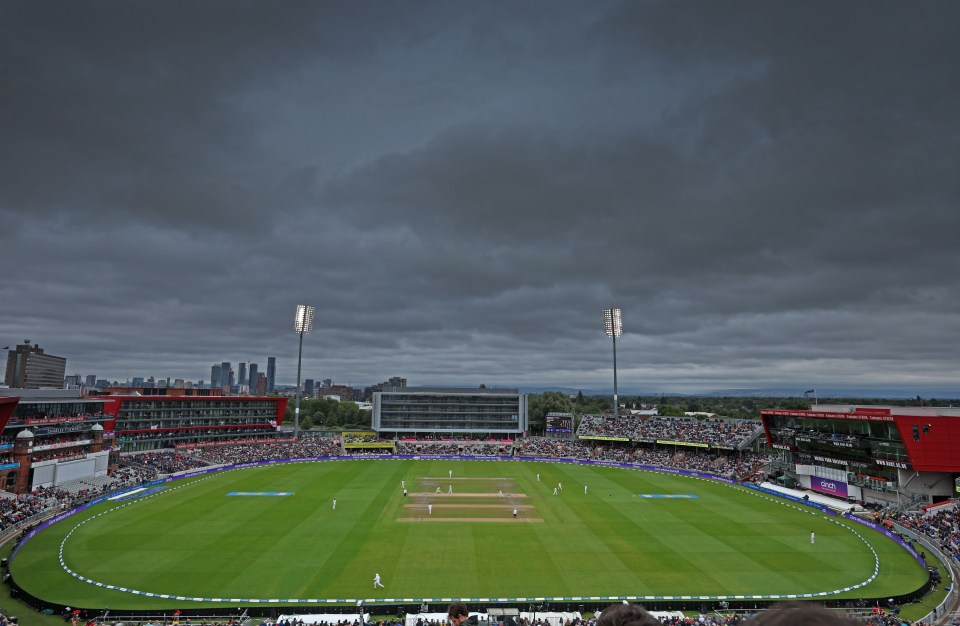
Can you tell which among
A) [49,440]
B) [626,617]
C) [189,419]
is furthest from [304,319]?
[626,617]

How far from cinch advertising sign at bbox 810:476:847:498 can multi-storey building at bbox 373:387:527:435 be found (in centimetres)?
5932

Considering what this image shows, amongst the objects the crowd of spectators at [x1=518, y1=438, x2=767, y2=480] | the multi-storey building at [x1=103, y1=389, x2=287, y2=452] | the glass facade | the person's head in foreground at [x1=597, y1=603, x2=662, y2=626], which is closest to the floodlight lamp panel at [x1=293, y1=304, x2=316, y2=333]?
the multi-storey building at [x1=103, y1=389, x2=287, y2=452]

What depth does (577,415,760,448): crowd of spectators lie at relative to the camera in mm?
80938

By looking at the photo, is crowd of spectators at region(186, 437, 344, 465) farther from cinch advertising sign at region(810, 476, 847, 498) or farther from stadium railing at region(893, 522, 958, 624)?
stadium railing at region(893, 522, 958, 624)

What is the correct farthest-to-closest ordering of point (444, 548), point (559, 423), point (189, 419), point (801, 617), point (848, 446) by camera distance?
1. point (559, 423)
2. point (189, 419)
3. point (848, 446)
4. point (444, 548)
5. point (801, 617)

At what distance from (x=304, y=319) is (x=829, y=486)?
270ft

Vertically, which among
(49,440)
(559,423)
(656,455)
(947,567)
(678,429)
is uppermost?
(678,429)

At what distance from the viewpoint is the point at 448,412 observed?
11238 cm

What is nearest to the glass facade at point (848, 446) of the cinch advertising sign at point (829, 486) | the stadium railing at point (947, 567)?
the cinch advertising sign at point (829, 486)

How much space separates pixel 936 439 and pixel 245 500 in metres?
60.2

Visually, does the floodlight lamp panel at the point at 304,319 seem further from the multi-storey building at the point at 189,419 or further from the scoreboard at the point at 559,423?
the scoreboard at the point at 559,423

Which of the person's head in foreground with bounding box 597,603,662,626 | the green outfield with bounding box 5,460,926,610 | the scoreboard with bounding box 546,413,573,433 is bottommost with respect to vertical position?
the green outfield with bounding box 5,460,926,610

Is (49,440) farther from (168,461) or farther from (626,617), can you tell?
(626,617)

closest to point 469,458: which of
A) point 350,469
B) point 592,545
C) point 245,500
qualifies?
point 350,469
